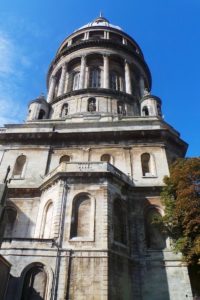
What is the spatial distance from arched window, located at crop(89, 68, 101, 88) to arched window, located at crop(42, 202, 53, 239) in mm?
20648

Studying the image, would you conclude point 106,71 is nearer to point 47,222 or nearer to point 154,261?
point 47,222

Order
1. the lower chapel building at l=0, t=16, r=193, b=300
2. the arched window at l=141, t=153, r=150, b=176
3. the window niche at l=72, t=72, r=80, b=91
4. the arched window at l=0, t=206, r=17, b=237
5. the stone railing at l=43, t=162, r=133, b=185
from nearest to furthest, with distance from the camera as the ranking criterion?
the lower chapel building at l=0, t=16, r=193, b=300 < the stone railing at l=43, t=162, r=133, b=185 < the arched window at l=0, t=206, r=17, b=237 < the arched window at l=141, t=153, r=150, b=176 < the window niche at l=72, t=72, r=80, b=91

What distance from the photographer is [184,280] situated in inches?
747

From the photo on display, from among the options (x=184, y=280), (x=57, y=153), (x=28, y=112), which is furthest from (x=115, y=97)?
(x=184, y=280)

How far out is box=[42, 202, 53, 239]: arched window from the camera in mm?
20391

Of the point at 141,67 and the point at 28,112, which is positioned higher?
the point at 141,67

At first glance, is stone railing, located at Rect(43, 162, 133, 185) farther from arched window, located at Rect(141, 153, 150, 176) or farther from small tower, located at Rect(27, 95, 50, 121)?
small tower, located at Rect(27, 95, 50, 121)

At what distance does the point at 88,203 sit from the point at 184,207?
656 centimetres

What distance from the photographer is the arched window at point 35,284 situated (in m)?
17.0

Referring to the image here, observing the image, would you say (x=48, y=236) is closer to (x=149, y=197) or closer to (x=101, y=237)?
(x=101, y=237)

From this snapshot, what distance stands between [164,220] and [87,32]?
32.8 m

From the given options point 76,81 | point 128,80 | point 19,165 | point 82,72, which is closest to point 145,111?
point 128,80

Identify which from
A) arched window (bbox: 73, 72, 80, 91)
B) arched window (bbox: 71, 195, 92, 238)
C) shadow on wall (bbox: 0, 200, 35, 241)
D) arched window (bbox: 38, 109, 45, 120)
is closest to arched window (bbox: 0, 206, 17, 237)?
shadow on wall (bbox: 0, 200, 35, 241)

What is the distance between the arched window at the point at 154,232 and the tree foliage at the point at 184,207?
629 mm
